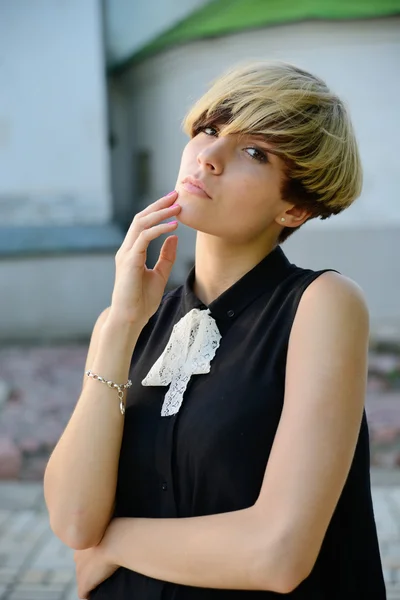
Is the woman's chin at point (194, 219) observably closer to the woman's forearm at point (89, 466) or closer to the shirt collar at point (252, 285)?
the shirt collar at point (252, 285)

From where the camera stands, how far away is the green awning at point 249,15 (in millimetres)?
7035

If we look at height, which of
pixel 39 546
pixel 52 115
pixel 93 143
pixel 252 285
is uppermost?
pixel 252 285

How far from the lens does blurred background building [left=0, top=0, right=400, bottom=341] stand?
738cm

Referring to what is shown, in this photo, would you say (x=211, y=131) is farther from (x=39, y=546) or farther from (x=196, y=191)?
(x=39, y=546)

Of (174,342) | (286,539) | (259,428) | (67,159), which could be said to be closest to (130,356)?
(174,342)

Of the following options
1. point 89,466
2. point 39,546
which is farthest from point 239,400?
point 39,546

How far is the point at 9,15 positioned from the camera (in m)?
7.73

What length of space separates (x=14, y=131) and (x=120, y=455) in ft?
22.9

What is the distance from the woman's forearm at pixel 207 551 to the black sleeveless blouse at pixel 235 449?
4cm

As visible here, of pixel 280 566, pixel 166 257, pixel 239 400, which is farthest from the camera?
pixel 166 257

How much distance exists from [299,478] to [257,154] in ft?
1.84

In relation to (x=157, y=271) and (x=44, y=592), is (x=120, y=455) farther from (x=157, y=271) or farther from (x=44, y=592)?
(x=44, y=592)

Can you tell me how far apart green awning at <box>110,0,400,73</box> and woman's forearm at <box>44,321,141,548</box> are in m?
6.39

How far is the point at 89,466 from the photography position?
1381mm
